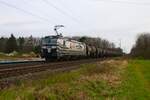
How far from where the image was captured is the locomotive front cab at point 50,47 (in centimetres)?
3694

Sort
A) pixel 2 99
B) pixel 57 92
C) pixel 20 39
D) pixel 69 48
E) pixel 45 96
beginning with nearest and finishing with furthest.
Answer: pixel 2 99 < pixel 45 96 < pixel 57 92 < pixel 69 48 < pixel 20 39

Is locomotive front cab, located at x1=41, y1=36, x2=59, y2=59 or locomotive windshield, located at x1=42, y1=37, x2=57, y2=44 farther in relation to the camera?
locomotive windshield, located at x1=42, y1=37, x2=57, y2=44

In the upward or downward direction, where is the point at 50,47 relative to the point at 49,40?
downward

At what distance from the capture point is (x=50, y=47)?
37.3 m

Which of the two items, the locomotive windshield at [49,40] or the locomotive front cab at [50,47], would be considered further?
the locomotive windshield at [49,40]

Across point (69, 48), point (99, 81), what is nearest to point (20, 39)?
point (69, 48)

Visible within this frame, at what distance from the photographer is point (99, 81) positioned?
55.6 ft

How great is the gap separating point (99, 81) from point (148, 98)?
9.60 ft

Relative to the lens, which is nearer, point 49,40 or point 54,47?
point 54,47

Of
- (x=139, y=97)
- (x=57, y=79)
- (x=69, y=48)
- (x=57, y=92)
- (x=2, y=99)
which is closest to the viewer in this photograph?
(x=2, y=99)

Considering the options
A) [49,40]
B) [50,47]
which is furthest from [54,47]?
[49,40]

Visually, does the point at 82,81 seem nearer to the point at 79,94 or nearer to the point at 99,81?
the point at 99,81

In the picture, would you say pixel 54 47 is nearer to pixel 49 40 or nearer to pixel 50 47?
pixel 50 47

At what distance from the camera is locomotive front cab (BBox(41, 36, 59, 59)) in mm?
36938
